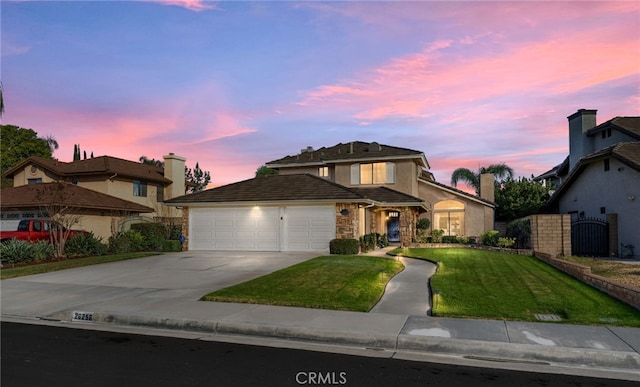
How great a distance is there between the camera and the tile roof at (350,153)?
97.0ft

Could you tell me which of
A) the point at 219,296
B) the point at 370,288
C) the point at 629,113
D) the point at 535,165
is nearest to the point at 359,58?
the point at 370,288

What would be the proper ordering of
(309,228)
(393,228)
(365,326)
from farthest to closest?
(393,228) < (309,228) < (365,326)

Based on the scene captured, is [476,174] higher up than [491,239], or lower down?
higher up

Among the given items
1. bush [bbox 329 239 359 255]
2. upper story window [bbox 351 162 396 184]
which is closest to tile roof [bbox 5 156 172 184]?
upper story window [bbox 351 162 396 184]

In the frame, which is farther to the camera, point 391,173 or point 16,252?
point 391,173

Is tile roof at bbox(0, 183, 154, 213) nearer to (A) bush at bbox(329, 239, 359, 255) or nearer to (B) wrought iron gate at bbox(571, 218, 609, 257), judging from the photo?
(A) bush at bbox(329, 239, 359, 255)

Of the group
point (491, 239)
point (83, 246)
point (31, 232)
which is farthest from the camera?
point (491, 239)

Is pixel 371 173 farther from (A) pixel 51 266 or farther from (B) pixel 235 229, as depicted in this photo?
(A) pixel 51 266

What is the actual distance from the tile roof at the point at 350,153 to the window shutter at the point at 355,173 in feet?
2.51

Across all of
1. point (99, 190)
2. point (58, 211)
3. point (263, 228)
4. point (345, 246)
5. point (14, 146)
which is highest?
point (14, 146)

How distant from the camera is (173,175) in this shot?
1483 inches

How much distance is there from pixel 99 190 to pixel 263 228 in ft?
53.8

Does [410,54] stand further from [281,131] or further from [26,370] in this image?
[26,370]

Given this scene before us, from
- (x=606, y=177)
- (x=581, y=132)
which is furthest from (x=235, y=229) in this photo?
(x=581, y=132)
